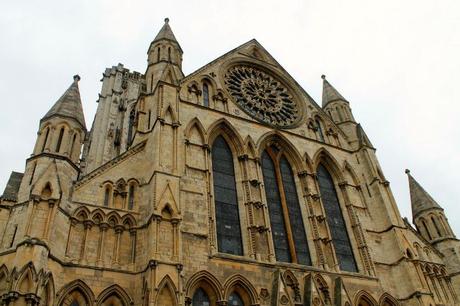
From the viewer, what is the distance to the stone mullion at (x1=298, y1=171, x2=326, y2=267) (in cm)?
1447

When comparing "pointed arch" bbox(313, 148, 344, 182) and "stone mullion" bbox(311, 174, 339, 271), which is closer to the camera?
"stone mullion" bbox(311, 174, 339, 271)

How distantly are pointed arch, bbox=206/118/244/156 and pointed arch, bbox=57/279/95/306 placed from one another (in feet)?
24.0

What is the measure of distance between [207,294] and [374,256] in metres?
7.30

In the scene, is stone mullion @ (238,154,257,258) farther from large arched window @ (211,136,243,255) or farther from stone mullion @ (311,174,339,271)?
stone mullion @ (311,174,339,271)

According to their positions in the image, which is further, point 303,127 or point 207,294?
→ point 303,127

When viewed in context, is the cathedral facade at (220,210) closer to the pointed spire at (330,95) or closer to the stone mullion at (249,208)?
the stone mullion at (249,208)

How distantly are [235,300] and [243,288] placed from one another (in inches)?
16.2

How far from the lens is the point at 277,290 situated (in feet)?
40.2

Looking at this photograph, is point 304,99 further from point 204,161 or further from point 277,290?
point 277,290

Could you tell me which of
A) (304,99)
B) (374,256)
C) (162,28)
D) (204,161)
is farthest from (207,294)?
(162,28)

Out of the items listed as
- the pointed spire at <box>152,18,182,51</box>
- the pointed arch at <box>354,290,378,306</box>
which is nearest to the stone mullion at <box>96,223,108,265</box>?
the pointed arch at <box>354,290,378,306</box>

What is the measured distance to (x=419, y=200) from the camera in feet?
65.6

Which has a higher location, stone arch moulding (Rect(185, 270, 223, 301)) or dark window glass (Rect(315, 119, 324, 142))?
dark window glass (Rect(315, 119, 324, 142))

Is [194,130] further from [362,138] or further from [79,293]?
[362,138]
